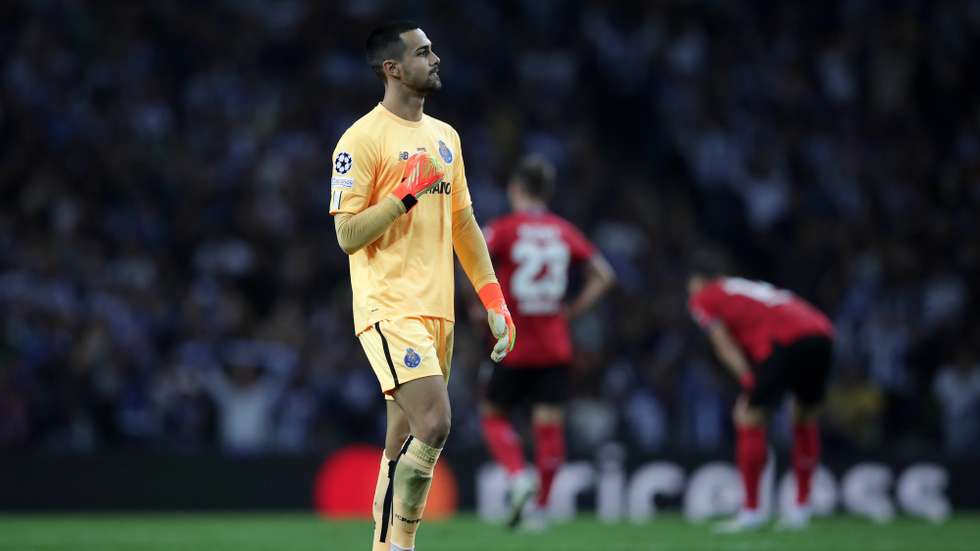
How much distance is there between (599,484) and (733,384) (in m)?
2.36

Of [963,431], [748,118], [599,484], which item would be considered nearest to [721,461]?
[599,484]

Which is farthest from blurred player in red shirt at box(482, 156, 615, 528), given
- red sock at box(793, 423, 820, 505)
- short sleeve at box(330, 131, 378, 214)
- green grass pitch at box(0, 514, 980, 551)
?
short sleeve at box(330, 131, 378, 214)

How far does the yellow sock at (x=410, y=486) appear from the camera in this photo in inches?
A: 223

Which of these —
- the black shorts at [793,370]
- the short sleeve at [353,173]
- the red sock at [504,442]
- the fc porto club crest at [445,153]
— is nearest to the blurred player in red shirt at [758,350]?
the black shorts at [793,370]

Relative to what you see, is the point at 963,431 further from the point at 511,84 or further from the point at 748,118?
the point at 511,84

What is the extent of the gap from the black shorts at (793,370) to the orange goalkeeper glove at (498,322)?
14.3 ft

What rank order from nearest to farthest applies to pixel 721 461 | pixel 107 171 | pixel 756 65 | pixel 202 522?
pixel 202 522
pixel 721 461
pixel 107 171
pixel 756 65

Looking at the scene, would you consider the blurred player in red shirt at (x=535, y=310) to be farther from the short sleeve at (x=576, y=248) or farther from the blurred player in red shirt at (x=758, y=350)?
the blurred player in red shirt at (x=758, y=350)

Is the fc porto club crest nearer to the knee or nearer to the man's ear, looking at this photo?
the man's ear

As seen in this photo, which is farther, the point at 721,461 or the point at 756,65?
the point at 756,65

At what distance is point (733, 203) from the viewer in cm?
1655

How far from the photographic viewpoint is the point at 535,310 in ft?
32.9

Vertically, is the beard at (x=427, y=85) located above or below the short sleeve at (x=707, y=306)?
above

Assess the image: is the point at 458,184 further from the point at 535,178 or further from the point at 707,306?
the point at 707,306
